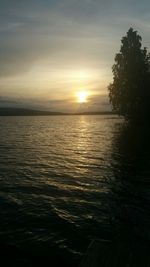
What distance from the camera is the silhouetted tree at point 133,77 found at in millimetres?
85312

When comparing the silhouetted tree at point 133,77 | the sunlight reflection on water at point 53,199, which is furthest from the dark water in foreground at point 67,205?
the silhouetted tree at point 133,77

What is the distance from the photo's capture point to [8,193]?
21422 mm

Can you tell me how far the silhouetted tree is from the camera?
85312 millimetres

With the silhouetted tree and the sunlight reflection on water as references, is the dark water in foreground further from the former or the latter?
the silhouetted tree

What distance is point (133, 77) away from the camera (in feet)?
283

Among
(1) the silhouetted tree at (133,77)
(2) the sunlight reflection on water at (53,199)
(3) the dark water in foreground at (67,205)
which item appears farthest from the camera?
(1) the silhouetted tree at (133,77)

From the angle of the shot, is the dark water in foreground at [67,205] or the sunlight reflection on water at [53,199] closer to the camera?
the dark water in foreground at [67,205]

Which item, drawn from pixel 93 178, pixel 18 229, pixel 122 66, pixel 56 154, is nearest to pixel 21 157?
pixel 56 154

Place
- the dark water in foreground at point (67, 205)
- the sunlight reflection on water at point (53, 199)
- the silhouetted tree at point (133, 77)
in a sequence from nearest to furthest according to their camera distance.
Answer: the dark water in foreground at point (67, 205), the sunlight reflection on water at point (53, 199), the silhouetted tree at point (133, 77)

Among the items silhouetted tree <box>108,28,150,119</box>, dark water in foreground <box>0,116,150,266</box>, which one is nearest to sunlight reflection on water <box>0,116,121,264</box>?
dark water in foreground <box>0,116,150,266</box>

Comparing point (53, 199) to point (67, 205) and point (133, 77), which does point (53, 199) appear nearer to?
point (67, 205)

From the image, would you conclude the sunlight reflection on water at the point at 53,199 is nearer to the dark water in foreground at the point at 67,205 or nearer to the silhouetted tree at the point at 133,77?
the dark water in foreground at the point at 67,205

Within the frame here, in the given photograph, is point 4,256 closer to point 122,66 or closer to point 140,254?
point 140,254

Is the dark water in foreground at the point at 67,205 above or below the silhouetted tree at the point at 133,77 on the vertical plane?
below
